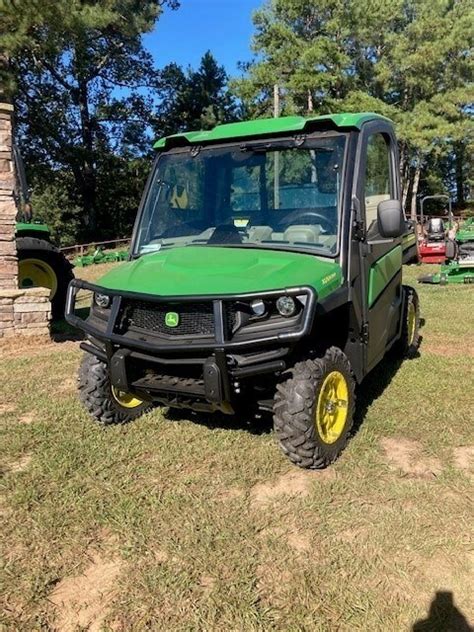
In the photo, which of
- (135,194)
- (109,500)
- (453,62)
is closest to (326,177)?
(109,500)

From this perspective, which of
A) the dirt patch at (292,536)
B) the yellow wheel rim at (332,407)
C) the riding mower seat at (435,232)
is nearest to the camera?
the dirt patch at (292,536)

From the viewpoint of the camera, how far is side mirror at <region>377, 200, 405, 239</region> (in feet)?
12.7

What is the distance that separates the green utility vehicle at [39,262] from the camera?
29.1ft

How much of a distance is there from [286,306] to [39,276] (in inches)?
273

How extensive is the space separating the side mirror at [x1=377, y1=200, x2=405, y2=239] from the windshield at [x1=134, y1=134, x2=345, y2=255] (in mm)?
303

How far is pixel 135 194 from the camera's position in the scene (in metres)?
35.0

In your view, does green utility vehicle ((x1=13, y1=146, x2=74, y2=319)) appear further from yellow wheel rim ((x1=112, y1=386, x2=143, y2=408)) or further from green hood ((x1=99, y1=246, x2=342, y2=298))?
green hood ((x1=99, y1=246, x2=342, y2=298))

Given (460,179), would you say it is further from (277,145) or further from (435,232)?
(277,145)

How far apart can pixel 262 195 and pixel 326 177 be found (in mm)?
520

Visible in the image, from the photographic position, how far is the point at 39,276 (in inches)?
368

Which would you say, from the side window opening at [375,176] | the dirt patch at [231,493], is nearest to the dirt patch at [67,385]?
the dirt patch at [231,493]

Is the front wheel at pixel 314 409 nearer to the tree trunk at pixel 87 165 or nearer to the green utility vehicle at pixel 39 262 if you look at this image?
the green utility vehicle at pixel 39 262

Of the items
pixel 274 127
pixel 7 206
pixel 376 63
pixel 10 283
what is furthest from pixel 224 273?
pixel 376 63

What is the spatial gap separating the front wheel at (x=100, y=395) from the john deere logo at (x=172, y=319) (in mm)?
934
